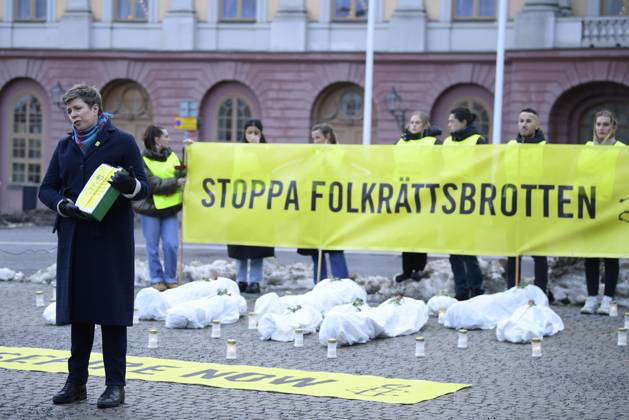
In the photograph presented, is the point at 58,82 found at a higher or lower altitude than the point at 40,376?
higher

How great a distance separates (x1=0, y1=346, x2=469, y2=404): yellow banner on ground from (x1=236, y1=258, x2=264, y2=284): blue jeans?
5.01 m

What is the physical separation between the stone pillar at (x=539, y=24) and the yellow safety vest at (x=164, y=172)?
23155 mm

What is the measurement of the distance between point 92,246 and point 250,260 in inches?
274

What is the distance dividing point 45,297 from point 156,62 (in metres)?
27.2

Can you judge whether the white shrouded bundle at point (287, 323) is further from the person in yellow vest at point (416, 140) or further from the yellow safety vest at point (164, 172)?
the yellow safety vest at point (164, 172)

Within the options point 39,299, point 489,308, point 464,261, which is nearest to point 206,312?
point 39,299

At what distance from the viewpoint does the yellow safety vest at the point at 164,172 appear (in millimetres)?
14922

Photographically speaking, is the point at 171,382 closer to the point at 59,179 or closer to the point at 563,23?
the point at 59,179

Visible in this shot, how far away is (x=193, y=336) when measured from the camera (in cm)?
1156

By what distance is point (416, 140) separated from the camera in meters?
14.8

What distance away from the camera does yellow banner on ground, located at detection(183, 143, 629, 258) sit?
45.5 ft

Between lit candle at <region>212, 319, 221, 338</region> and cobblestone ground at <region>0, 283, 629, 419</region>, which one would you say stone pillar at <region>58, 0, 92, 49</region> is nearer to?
cobblestone ground at <region>0, 283, 629, 419</region>

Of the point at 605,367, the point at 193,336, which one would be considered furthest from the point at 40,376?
the point at 605,367

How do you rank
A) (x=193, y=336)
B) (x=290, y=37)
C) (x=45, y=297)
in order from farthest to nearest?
(x=290, y=37), (x=45, y=297), (x=193, y=336)
